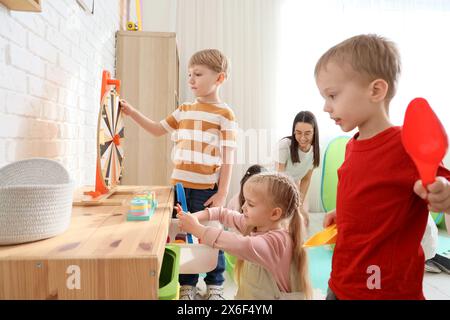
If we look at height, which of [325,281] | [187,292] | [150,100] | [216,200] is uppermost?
[150,100]

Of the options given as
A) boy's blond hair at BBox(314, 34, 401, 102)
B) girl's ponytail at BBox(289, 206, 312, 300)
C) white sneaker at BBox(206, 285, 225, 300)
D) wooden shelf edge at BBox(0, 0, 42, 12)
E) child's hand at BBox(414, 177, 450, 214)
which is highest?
wooden shelf edge at BBox(0, 0, 42, 12)

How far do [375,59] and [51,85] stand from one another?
0.94m

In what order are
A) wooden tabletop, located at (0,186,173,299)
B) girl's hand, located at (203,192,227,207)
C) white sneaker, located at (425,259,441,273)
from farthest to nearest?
white sneaker, located at (425,259,441,273), girl's hand, located at (203,192,227,207), wooden tabletop, located at (0,186,173,299)

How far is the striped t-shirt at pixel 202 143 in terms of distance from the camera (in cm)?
152

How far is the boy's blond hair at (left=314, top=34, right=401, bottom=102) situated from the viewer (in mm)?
774

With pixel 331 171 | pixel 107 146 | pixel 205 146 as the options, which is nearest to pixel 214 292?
pixel 205 146

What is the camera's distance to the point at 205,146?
5.03 feet

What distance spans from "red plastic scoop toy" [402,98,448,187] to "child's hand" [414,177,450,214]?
10mm

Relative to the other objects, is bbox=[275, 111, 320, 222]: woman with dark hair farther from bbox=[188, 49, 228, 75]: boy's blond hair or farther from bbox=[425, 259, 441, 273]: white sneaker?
bbox=[188, 49, 228, 75]: boy's blond hair

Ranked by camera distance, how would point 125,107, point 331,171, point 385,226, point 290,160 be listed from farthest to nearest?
point 331,171, point 290,160, point 125,107, point 385,226

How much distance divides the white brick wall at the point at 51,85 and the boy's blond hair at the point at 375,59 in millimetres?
792

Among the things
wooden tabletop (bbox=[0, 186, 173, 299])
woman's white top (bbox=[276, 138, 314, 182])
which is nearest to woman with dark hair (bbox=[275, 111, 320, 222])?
woman's white top (bbox=[276, 138, 314, 182])

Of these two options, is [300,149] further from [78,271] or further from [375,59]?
[78,271]
